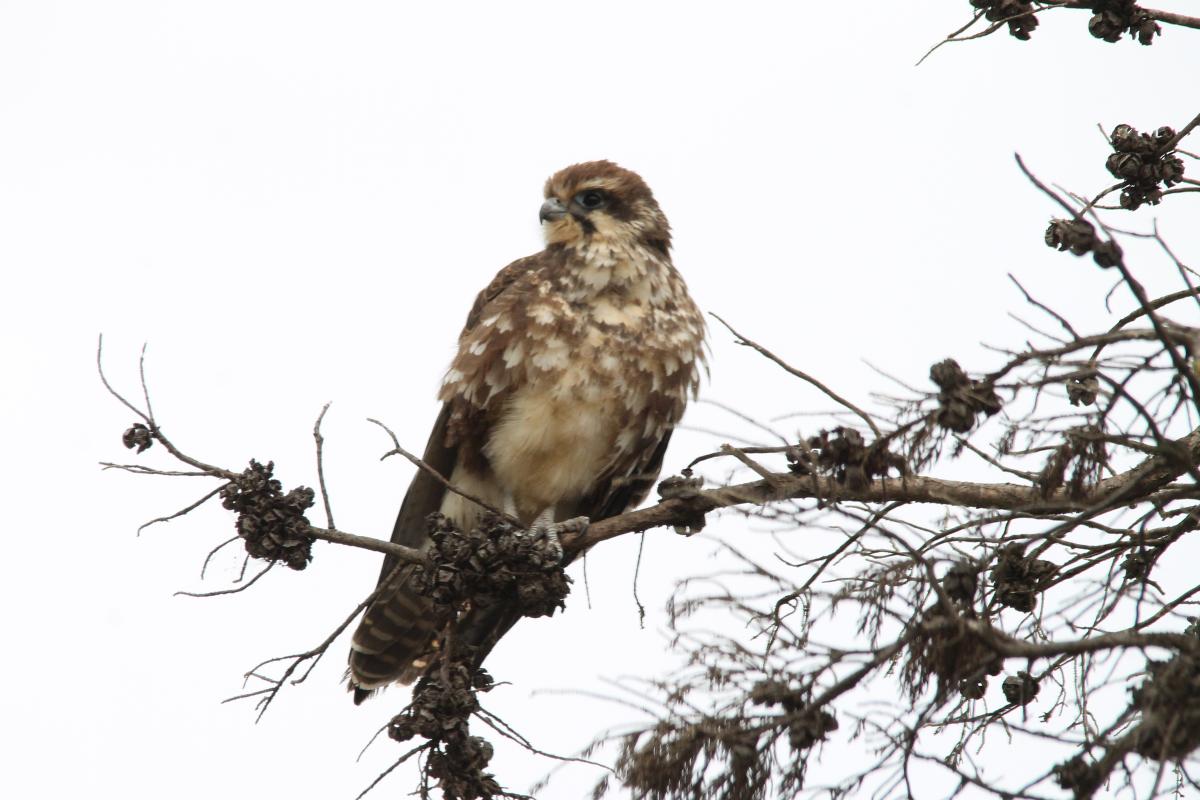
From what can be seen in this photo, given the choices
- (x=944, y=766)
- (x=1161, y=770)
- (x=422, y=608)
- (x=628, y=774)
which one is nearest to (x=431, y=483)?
(x=422, y=608)

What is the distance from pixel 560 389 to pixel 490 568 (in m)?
0.92

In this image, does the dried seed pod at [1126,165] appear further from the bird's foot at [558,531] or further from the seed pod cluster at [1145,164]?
the bird's foot at [558,531]

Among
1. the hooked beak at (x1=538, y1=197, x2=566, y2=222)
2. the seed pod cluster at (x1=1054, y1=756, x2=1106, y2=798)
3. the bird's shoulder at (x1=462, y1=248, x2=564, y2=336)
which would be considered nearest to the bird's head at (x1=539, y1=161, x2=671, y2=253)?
the hooked beak at (x1=538, y1=197, x2=566, y2=222)

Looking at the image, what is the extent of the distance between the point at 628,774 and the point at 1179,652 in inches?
45.1

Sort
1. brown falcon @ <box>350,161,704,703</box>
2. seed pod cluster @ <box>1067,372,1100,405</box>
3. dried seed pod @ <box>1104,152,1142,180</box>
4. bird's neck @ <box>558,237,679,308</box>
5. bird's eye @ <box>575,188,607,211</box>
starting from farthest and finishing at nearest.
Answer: bird's eye @ <box>575,188,607,211</box> → bird's neck @ <box>558,237,679,308</box> → brown falcon @ <box>350,161,704,703</box> → dried seed pod @ <box>1104,152,1142,180</box> → seed pod cluster @ <box>1067,372,1100,405</box>

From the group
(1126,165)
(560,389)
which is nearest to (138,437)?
(560,389)

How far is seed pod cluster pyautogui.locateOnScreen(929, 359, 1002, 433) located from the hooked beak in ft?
9.29

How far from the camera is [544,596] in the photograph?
442 centimetres

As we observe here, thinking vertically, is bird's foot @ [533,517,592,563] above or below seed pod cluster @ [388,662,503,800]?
above

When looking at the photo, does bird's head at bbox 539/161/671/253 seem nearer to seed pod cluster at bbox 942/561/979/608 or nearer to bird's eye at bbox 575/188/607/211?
bird's eye at bbox 575/188/607/211

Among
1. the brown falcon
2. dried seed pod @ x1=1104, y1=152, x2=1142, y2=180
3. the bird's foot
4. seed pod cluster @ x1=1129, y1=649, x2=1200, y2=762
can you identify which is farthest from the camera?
the brown falcon

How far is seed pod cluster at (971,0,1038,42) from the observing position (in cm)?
389

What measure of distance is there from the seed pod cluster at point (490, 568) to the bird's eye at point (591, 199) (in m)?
1.72

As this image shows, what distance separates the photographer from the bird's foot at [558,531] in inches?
175
